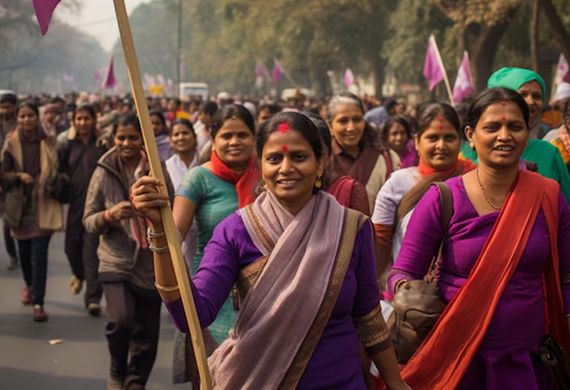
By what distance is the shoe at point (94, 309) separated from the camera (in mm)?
7645

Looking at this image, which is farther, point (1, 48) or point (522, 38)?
point (1, 48)

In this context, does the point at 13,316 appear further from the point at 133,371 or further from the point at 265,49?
the point at 265,49

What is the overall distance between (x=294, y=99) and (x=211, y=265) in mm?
16508

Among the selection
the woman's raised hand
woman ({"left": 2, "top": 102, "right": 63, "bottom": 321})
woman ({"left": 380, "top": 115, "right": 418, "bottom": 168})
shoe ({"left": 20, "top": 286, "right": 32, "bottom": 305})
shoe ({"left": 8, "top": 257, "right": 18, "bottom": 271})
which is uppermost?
the woman's raised hand

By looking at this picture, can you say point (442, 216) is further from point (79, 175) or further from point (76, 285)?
point (76, 285)

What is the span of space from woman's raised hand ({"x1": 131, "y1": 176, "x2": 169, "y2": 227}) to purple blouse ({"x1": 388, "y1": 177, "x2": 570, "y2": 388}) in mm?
1063

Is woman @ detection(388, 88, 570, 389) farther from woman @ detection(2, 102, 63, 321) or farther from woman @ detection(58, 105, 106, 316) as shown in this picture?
woman @ detection(2, 102, 63, 321)

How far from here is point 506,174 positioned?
333 centimetres

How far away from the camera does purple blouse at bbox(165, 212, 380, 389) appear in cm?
280

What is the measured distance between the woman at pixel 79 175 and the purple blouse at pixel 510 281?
4.67 meters

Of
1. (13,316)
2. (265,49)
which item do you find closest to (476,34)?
(13,316)

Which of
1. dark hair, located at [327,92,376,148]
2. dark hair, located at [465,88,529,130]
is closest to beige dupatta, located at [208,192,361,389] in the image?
dark hair, located at [465,88,529,130]

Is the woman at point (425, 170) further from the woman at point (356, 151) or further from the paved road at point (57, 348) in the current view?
the paved road at point (57, 348)

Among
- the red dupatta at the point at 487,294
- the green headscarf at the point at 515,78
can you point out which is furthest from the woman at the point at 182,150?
the red dupatta at the point at 487,294
